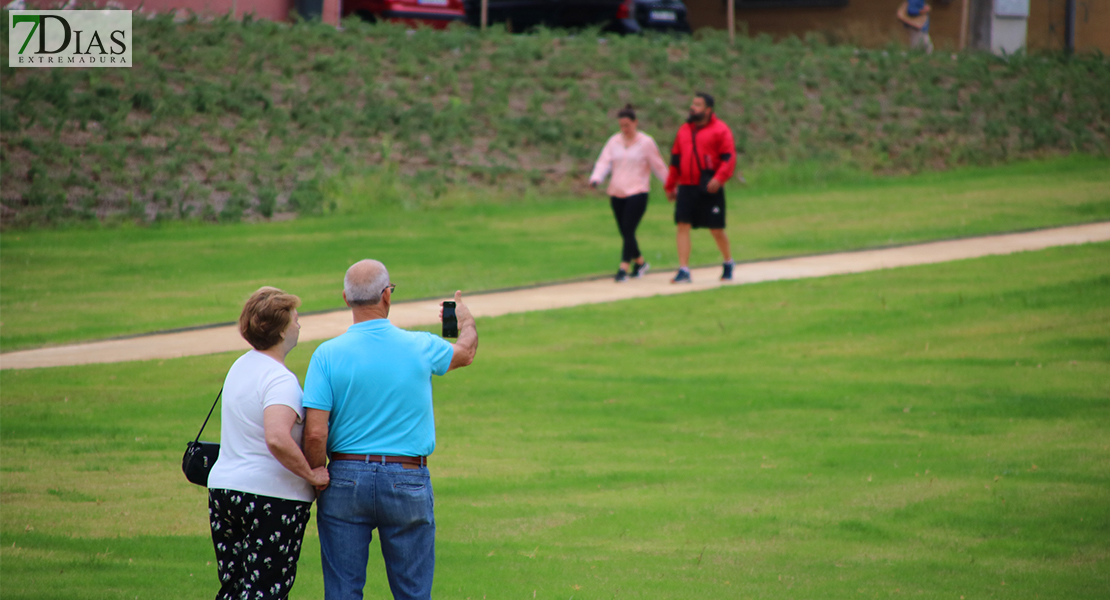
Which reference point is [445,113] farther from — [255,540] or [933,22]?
[255,540]

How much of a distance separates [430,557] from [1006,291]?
1090 cm

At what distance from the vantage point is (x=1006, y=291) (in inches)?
543

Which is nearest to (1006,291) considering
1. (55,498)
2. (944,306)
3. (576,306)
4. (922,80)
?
(944,306)

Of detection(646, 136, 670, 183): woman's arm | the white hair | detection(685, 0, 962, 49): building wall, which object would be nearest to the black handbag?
the white hair

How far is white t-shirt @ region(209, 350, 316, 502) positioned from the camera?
14.4ft

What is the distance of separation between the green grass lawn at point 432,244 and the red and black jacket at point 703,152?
7.17ft

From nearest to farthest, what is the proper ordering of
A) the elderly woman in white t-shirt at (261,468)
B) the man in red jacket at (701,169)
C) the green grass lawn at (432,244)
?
the elderly woman in white t-shirt at (261,468), the green grass lawn at (432,244), the man in red jacket at (701,169)

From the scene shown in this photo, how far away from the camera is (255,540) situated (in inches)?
177

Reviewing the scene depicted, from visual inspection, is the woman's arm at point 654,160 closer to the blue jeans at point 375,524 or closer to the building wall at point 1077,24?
the blue jeans at point 375,524

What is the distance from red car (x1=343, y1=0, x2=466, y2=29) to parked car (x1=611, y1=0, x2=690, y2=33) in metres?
4.24

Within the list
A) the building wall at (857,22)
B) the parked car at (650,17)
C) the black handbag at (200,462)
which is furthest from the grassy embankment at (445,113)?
the black handbag at (200,462)

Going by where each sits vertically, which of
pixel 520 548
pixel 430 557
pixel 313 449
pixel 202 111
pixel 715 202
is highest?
pixel 202 111

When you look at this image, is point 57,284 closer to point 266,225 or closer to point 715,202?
point 266,225

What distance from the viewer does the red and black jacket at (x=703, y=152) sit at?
1458cm
